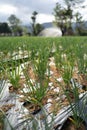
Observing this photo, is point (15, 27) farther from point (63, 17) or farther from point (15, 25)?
point (63, 17)

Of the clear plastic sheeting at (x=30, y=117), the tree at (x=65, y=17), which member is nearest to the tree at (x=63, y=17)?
the tree at (x=65, y=17)

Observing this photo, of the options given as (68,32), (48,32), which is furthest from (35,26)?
(48,32)

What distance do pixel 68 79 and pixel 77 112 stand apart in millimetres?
466

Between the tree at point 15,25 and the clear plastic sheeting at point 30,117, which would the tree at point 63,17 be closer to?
the tree at point 15,25

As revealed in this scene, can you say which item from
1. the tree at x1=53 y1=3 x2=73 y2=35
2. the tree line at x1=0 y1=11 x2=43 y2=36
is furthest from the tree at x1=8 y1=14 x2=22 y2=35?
the tree at x1=53 y1=3 x2=73 y2=35

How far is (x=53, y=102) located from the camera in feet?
5.95

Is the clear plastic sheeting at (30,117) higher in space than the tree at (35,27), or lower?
higher

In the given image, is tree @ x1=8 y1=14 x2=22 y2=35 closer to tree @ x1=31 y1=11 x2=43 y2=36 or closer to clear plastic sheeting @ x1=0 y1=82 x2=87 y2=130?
tree @ x1=31 y1=11 x2=43 y2=36

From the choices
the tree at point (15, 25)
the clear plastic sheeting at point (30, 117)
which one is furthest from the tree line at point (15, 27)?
the clear plastic sheeting at point (30, 117)

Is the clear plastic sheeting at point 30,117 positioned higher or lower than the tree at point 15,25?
higher

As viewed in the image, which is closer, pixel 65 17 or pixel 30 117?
pixel 30 117

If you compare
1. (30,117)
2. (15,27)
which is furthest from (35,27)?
(30,117)

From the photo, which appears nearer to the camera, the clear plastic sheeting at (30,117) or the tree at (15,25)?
the clear plastic sheeting at (30,117)

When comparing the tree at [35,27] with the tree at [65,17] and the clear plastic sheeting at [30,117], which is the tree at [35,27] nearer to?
the tree at [65,17]
